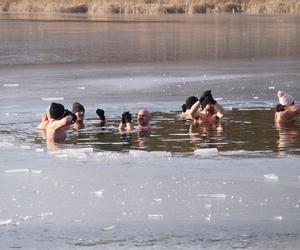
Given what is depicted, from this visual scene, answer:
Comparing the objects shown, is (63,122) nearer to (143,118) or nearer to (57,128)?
(57,128)

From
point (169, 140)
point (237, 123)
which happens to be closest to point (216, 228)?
point (169, 140)

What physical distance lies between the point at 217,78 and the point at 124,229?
687 inches

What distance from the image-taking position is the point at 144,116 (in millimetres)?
16391

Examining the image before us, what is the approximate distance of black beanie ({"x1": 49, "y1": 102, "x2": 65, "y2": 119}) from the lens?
16.2 meters

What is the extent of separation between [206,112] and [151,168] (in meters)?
4.84

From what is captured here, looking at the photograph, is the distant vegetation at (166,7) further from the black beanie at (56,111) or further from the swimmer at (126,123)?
the black beanie at (56,111)

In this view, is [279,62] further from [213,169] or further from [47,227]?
[47,227]

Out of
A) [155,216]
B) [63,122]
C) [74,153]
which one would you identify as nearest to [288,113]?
[63,122]

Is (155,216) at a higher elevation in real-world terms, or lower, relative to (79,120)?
lower

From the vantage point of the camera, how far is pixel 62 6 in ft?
331

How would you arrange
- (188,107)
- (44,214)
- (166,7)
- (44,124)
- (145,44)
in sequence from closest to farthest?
(44,214), (44,124), (188,107), (145,44), (166,7)

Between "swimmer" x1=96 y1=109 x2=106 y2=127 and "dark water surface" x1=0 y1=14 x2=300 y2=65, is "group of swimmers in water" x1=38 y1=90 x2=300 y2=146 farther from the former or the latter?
"dark water surface" x1=0 y1=14 x2=300 y2=65

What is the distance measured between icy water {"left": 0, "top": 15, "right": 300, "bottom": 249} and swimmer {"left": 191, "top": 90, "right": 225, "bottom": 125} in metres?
0.20

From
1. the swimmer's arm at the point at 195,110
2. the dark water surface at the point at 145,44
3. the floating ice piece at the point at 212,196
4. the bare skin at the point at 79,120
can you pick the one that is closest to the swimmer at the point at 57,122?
the bare skin at the point at 79,120
